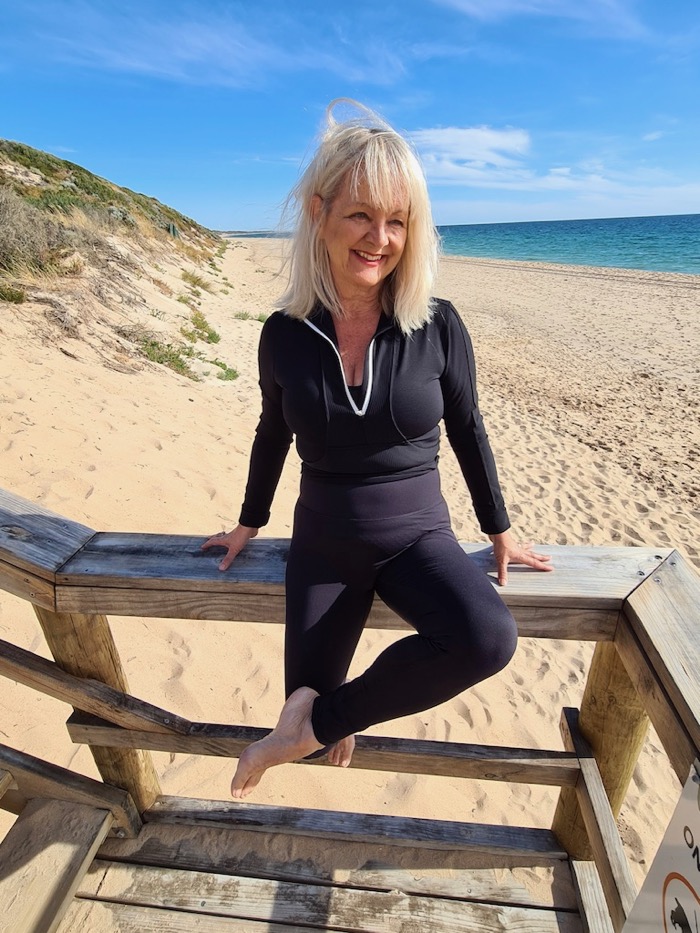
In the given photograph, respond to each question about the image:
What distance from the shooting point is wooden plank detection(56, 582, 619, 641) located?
1.49 metres

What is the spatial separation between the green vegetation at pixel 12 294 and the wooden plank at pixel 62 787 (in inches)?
258

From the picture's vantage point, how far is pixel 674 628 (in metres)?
1.29

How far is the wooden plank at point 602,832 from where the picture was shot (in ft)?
4.58

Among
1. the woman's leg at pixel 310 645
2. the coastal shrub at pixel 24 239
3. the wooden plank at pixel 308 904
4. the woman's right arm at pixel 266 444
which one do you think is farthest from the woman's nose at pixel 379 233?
the coastal shrub at pixel 24 239

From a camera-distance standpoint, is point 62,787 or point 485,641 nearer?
point 485,641

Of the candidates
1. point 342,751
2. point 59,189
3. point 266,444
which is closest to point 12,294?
point 266,444

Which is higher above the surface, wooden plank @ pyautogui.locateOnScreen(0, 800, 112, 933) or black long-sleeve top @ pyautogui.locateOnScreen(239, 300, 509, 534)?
black long-sleeve top @ pyautogui.locateOnScreen(239, 300, 509, 534)

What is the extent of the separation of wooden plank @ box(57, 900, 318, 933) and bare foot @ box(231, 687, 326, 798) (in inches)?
21.0

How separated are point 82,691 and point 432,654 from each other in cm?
109

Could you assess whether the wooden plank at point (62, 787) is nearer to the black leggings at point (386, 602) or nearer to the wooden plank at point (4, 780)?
the wooden plank at point (4, 780)

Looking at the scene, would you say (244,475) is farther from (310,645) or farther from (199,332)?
(199,332)

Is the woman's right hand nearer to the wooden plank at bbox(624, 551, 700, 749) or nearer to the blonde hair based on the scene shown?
the blonde hair

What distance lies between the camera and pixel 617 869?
143 cm

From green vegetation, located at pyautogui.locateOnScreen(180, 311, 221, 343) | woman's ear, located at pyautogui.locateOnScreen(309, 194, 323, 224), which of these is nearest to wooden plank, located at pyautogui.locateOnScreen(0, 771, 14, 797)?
woman's ear, located at pyautogui.locateOnScreen(309, 194, 323, 224)
